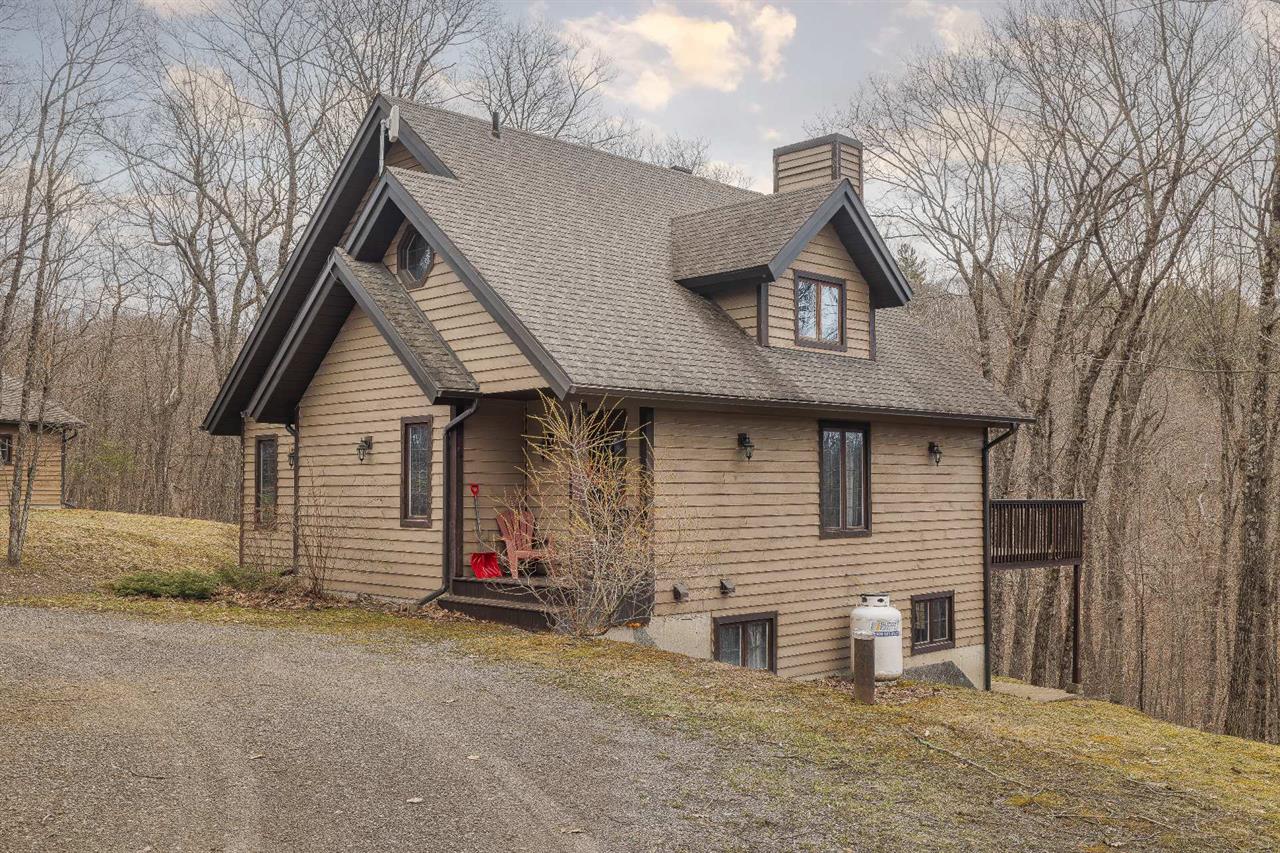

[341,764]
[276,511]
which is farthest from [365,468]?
[341,764]

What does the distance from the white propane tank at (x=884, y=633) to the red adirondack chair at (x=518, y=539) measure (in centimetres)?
453

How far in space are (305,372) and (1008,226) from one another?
1700cm

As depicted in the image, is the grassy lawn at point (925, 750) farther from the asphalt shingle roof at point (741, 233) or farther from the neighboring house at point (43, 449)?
the neighboring house at point (43, 449)

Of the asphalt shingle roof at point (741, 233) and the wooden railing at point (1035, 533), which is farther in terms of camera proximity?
the wooden railing at point (1035, 533)

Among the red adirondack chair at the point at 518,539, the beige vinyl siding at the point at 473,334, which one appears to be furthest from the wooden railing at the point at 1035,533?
the beige vinyl siding at the point at 473,334

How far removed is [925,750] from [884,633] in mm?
7241

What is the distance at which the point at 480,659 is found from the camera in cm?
1078

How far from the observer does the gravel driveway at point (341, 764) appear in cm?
582

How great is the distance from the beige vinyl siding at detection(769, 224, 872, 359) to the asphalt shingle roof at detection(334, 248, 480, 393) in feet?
15.2

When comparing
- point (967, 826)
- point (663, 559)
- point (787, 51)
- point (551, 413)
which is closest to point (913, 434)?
point (663, 559)

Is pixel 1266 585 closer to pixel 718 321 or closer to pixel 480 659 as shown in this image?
pixel 718 321

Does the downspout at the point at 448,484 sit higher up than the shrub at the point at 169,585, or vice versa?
the downspout at the point at 448,484

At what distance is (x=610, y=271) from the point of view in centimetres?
1559

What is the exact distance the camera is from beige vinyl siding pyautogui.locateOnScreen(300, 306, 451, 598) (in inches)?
565
